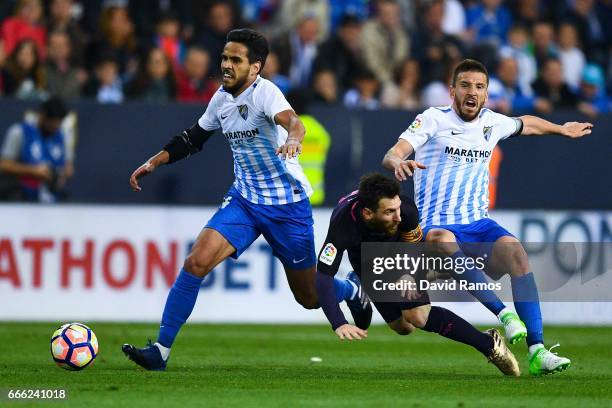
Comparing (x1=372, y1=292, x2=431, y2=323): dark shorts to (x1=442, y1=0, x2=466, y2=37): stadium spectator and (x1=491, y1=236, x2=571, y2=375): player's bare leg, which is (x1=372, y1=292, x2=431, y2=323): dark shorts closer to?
(x1=491, y1=236, x2=571, y2=375): player's bare leg

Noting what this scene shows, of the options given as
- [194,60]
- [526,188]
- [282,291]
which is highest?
[194,60]

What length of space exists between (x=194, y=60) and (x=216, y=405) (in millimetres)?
9023

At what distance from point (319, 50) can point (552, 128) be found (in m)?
7.42

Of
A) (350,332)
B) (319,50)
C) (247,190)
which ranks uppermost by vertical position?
(319,50)

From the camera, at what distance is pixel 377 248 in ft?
30.6

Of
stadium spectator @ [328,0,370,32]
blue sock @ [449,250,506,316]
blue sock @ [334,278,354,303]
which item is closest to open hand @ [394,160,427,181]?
blue sock @ [449,250,506,316]

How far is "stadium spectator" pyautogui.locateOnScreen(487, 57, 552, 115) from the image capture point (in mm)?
16719

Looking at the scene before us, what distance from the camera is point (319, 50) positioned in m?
16.9

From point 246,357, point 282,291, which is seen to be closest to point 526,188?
point 282,291

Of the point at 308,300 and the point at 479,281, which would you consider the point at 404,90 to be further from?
the point at 479,281

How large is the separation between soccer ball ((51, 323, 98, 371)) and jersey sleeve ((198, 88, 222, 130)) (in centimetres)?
176

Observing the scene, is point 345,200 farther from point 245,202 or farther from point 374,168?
point 374,168

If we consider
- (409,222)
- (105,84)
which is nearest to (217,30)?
(105,84)

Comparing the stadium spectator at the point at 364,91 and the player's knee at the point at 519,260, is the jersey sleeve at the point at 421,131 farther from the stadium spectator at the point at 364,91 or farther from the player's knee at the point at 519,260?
the stadium spectator at the point at 364,91
